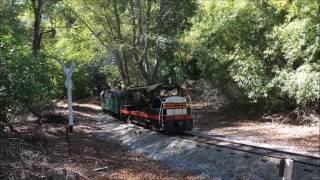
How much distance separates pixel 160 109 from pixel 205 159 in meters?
6.01

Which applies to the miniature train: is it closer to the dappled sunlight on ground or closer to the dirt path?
the dappled sunlight on ground

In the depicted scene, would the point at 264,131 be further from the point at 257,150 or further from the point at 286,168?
the point at 286,168

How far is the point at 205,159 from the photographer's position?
1295cm

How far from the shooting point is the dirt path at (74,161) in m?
9.29

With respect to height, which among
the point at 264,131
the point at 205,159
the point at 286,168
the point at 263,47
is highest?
the point at 263,47

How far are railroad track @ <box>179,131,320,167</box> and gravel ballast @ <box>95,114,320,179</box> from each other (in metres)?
0.41

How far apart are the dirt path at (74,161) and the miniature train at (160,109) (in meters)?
2.35

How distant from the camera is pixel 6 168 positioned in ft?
29.0

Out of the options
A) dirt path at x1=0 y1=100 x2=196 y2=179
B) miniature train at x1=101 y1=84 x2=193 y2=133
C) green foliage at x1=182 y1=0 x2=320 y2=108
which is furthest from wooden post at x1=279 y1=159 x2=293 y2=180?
miniature train at x1=101 y1=84 x2=193 y2=133

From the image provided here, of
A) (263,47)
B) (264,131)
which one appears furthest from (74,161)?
(263,47)

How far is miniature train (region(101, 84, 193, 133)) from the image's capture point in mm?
18578

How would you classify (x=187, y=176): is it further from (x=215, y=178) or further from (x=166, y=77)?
(x=166, y=77)

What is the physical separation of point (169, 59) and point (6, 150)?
28813 mm

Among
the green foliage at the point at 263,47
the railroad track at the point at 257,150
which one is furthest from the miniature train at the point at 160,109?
the green foliage at the point at 263,47
